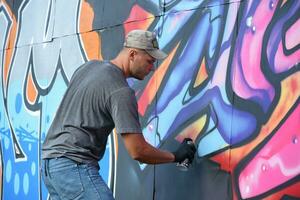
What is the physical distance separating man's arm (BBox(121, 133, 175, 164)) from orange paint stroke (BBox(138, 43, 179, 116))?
102 centimetres

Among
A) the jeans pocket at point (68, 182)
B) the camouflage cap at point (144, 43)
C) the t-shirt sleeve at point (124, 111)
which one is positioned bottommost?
the jeans pocket at point (68, 182)

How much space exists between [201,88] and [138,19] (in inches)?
38.1

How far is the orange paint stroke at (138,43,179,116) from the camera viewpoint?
4.70 m

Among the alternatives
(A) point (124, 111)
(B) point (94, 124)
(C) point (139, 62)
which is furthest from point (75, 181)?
(C) point (139, 62)

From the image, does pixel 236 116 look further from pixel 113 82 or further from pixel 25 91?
pixel 25 91

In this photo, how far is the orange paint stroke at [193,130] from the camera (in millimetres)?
4348

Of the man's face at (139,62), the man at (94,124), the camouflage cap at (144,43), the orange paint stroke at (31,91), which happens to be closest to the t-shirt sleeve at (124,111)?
the man at (94,124)

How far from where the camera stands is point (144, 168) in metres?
4.86

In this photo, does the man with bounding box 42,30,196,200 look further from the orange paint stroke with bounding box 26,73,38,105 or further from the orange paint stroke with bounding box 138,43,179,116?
the orange paint stroke with bounding box 26,73,38,105

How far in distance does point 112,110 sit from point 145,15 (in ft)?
5.10

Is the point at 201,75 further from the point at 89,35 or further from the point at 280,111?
the point at 89,35

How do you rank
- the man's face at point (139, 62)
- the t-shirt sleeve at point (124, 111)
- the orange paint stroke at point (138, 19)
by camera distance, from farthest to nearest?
the orange paint stroke at point (138, 19) < the man's face at point (139, 62) < the t-shirt sleeve at point (124, 111)

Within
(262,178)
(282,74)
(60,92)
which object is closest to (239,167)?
(262,178)

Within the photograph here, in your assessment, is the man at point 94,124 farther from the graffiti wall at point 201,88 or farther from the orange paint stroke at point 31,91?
the orange paint stroke at point 31,91
